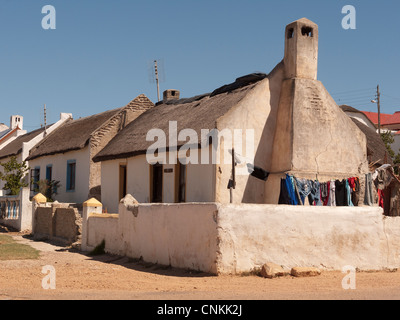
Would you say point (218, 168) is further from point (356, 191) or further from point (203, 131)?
point (356, 191)

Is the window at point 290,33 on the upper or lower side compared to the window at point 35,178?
upper

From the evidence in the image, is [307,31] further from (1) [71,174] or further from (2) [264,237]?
(1) [71,174]

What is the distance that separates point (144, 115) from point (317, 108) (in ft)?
33.9

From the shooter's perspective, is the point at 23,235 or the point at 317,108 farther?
the point at 23,235

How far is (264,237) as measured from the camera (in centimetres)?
1185

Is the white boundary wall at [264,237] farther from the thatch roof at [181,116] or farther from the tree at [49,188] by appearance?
the tree at [49,188]

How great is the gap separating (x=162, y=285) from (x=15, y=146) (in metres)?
30.6

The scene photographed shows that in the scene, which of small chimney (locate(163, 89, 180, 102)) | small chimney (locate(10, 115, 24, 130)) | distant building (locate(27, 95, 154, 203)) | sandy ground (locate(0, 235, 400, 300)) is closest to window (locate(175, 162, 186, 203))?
sandy ground (locate(0, 235, 400, 300))

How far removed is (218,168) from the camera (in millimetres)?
16219

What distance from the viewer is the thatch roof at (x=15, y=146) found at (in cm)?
3647

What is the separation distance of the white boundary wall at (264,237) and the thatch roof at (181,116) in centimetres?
469
